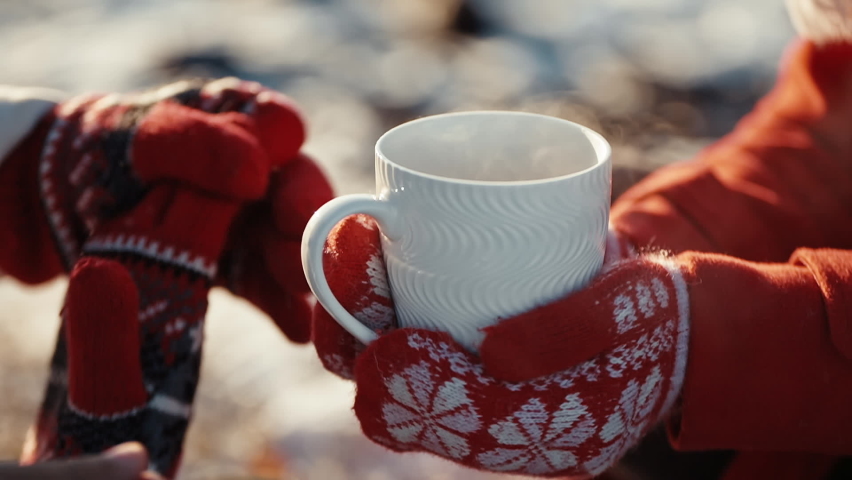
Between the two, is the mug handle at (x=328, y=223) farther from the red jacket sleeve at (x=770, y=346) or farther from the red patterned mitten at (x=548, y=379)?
the red jacket sleeve at (x=770, y=346)

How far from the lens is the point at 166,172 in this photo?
0.55m

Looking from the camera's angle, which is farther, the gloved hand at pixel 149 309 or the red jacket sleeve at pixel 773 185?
the red jacket sleeve at pixel 773 185

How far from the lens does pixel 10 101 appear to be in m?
0.61

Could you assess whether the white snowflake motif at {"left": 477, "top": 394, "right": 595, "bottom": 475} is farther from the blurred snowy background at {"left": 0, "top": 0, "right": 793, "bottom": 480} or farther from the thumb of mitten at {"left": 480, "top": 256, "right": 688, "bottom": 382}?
the blurred snowy background at {"left": 0, "top": 0, "right": 793, "bottom": 480}

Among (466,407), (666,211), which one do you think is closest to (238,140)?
(466,407)

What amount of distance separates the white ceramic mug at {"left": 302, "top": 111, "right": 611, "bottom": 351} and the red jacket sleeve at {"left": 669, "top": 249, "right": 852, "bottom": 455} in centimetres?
8

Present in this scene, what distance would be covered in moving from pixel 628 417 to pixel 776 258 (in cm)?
32

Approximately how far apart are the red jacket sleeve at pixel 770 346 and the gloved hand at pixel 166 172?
0.32 metres

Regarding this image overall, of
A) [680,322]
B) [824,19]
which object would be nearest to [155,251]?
[680,322]

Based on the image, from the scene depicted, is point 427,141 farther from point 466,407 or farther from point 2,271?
point 2,271

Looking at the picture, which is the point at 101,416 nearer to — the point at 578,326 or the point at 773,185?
the point at 578,326

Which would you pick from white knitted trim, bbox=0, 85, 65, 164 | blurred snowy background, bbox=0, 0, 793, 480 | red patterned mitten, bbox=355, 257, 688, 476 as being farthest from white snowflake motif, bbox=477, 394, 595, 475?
white knitted trim, bbox=0, 85, 65, 164

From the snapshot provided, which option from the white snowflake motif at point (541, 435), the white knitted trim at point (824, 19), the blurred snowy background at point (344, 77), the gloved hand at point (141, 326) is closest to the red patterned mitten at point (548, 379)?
the white snowflake motif at point (541, 435)

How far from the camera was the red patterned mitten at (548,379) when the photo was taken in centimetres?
41
